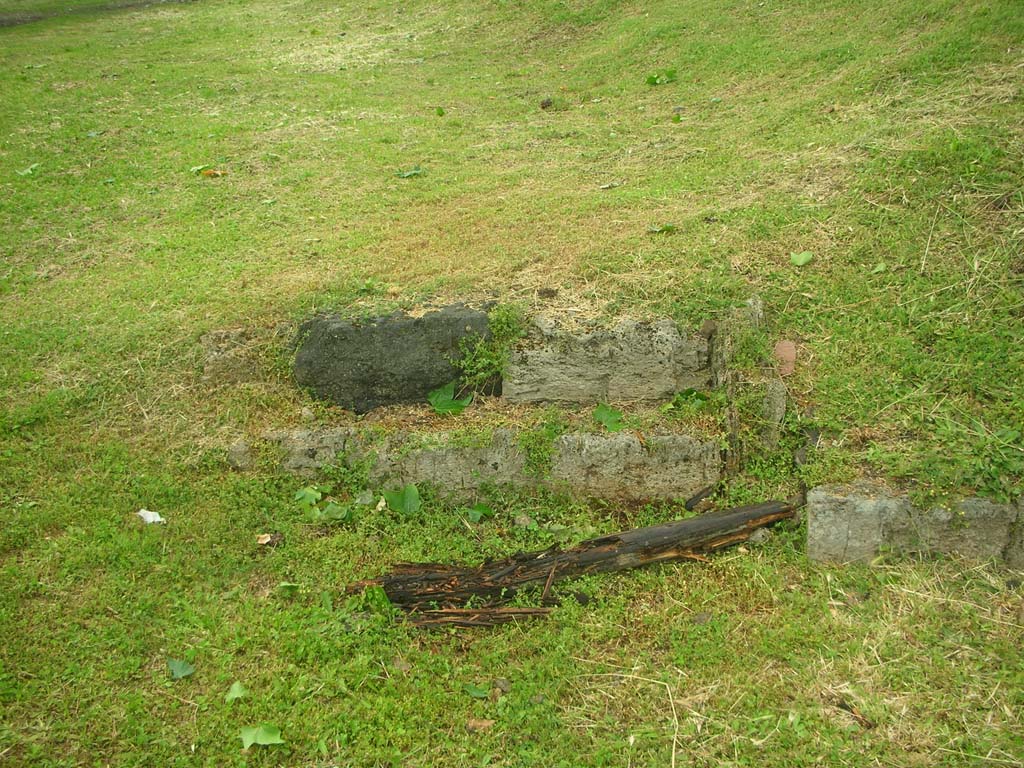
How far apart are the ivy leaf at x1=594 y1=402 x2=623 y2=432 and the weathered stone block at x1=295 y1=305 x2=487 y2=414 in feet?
2.68

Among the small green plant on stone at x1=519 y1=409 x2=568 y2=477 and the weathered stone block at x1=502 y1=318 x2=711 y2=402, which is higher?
the weathered stone block at x1=502 y1=318 x2=711 y2=402

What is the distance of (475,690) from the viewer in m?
3.36

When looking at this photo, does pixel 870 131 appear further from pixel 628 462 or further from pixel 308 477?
pixel 308 477

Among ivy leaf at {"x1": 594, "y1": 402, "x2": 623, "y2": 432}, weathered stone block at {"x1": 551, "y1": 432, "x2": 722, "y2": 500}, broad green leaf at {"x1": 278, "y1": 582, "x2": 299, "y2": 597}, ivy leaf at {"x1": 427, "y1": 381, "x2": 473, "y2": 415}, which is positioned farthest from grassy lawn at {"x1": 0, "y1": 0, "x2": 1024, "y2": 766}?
ivy leaf at {"x1": 427, "y1": 381, "x2": 473, "y2": 415}

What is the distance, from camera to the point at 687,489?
4.19 m

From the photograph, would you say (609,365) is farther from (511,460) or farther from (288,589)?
(288,589)

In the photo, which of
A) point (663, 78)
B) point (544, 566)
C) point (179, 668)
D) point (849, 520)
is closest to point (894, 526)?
point (849, 520)

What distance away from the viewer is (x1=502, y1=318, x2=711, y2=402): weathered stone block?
14.7 ft

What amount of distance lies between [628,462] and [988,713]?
188 cm

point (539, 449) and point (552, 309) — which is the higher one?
point (552, 309)

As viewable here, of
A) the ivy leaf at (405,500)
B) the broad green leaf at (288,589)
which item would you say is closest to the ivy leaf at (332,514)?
the ivy leaf at (405,500)

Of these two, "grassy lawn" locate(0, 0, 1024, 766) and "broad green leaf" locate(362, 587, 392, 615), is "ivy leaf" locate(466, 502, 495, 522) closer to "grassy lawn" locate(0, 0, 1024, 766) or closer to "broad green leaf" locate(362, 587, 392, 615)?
"grassy lawn" locate(0, 0, 1024, 766)

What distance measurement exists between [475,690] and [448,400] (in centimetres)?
172

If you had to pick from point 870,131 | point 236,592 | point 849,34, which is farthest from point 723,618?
point 849,34
